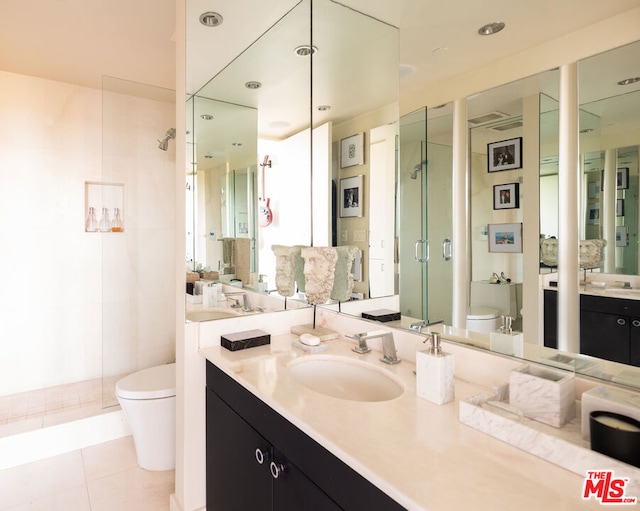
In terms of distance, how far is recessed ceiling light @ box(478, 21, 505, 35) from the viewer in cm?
115

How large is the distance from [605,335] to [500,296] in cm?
27

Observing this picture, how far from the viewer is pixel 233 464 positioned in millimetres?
1378

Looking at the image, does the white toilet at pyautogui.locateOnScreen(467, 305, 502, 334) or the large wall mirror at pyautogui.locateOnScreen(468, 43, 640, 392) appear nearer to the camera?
the large wall mirror at pyautogui.locateOnScreen(468, 43, 640, 392)

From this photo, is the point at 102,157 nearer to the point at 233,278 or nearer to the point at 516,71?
the point at 233,278

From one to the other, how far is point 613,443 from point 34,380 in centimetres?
354

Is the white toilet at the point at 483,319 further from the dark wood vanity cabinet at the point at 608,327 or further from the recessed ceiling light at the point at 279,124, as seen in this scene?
the recessed ceiling light at the point at 279,124

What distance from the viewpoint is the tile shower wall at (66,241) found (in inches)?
111

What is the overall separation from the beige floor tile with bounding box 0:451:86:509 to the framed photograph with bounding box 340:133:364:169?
223 centimetres

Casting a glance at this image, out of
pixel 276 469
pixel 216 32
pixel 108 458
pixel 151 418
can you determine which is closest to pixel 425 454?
pixel 276 469

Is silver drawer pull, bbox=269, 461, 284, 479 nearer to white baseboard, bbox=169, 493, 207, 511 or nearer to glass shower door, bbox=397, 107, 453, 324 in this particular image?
glass shower door, bbox=397, 107, 453, 324

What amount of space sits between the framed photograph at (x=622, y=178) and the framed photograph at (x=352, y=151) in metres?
1.01

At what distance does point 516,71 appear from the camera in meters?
1.09

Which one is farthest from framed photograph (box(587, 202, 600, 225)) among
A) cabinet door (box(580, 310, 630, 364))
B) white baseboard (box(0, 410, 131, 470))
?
white baseboard (box(0, 410, 131, 470))

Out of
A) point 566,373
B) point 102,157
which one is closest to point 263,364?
point 566,373
